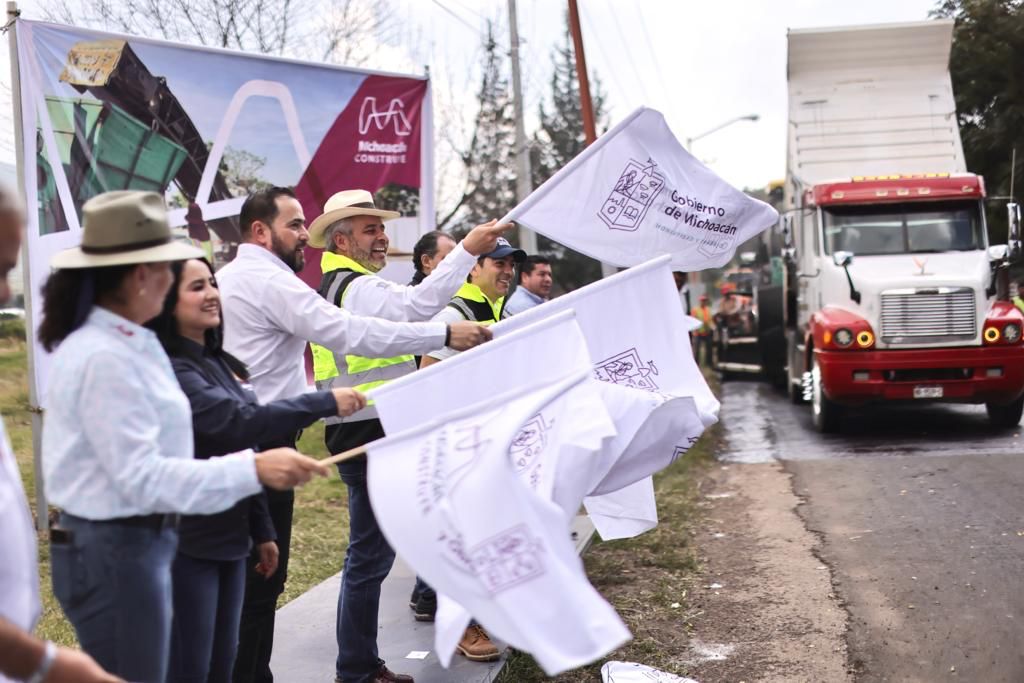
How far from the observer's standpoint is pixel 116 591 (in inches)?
103

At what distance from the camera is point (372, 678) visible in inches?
179

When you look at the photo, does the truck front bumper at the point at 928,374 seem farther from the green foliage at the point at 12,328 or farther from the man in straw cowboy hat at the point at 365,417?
the man in straw cowboy hat at the point at 365,417

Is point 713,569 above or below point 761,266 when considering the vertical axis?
below

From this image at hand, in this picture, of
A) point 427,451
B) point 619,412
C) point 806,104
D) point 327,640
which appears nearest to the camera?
point 427,451

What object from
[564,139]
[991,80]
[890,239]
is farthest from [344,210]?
[564,139]

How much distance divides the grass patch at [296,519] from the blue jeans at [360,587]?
1744 mm

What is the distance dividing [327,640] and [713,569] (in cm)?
272

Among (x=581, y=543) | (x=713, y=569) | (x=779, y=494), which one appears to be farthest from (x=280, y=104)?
(x=779, y=494)

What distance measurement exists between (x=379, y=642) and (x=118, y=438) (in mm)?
3019

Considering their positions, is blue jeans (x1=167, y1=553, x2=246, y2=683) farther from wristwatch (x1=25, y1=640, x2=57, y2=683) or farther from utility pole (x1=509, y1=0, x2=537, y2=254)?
utility pole (x1=509, y1=0, x2=537, y2=254)

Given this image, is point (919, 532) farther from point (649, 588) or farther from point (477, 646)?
point (477, 646)

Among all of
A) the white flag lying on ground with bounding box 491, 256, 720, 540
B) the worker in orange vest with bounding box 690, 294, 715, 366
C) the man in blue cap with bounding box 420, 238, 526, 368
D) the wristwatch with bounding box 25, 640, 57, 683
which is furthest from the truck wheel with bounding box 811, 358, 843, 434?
the worker in orange vest with bounding box 690, 294, 715, 366

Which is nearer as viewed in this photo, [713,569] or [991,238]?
[713,569]

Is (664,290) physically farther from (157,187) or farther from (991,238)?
(991,238)
